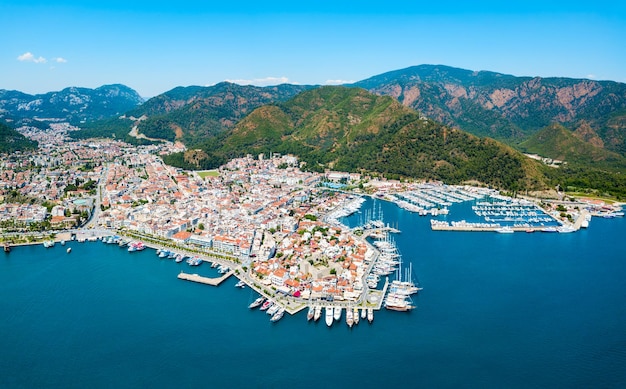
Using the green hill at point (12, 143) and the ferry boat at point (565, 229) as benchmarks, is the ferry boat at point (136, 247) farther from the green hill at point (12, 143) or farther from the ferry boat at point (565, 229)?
the green hill at point (12, 143)

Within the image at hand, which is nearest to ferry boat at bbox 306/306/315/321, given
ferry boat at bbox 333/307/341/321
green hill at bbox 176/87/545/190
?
ferry boat at bbox 333/307/341/321

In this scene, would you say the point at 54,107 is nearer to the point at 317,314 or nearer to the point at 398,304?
the point at 317,314

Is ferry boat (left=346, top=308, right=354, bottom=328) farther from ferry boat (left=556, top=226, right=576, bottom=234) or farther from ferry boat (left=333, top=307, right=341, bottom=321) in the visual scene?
ferry boat (left=556, top=226, right=576, bottom=234)

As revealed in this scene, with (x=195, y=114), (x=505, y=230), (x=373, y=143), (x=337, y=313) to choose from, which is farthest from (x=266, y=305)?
(x=195, y=114)

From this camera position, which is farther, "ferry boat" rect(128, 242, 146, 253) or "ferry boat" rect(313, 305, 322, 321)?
"ferry boat" rect(128, 242, 146, 253)

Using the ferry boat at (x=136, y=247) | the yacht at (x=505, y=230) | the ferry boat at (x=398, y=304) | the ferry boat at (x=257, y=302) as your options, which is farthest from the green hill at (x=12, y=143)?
the yacht at (x=505, y=230)

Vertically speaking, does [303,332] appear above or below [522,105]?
below

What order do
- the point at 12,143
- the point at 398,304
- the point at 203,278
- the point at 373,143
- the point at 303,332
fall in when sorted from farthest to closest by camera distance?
the point at 12,143
the point at 373,143
the point at 203,278
the point at 398,304
the point at 303,332
